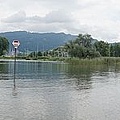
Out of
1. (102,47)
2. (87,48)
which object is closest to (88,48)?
(87,48)

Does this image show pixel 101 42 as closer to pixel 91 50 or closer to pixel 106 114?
pixel 91 50

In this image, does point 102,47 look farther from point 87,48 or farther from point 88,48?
point 87,48

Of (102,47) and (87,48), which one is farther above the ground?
(102,47)

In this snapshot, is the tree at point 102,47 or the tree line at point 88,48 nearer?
the tree line at point 88,48

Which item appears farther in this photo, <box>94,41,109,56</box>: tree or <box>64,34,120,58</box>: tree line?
<box>94,41,109,56</box>: tree

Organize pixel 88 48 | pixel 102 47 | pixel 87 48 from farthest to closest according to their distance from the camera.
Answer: pixel 102 47
pixel 88 48
pixel 87 48

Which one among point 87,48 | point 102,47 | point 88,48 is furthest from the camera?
point 102,47

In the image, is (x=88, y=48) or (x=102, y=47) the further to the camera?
(x=102, y=47)

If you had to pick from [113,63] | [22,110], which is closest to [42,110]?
[22,110]

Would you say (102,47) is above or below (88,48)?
above

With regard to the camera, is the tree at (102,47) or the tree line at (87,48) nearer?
the tree line at (87,48)

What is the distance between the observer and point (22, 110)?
16.8 meters

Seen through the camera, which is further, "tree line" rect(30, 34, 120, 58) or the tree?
the tree

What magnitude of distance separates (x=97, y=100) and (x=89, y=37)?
514 feet
